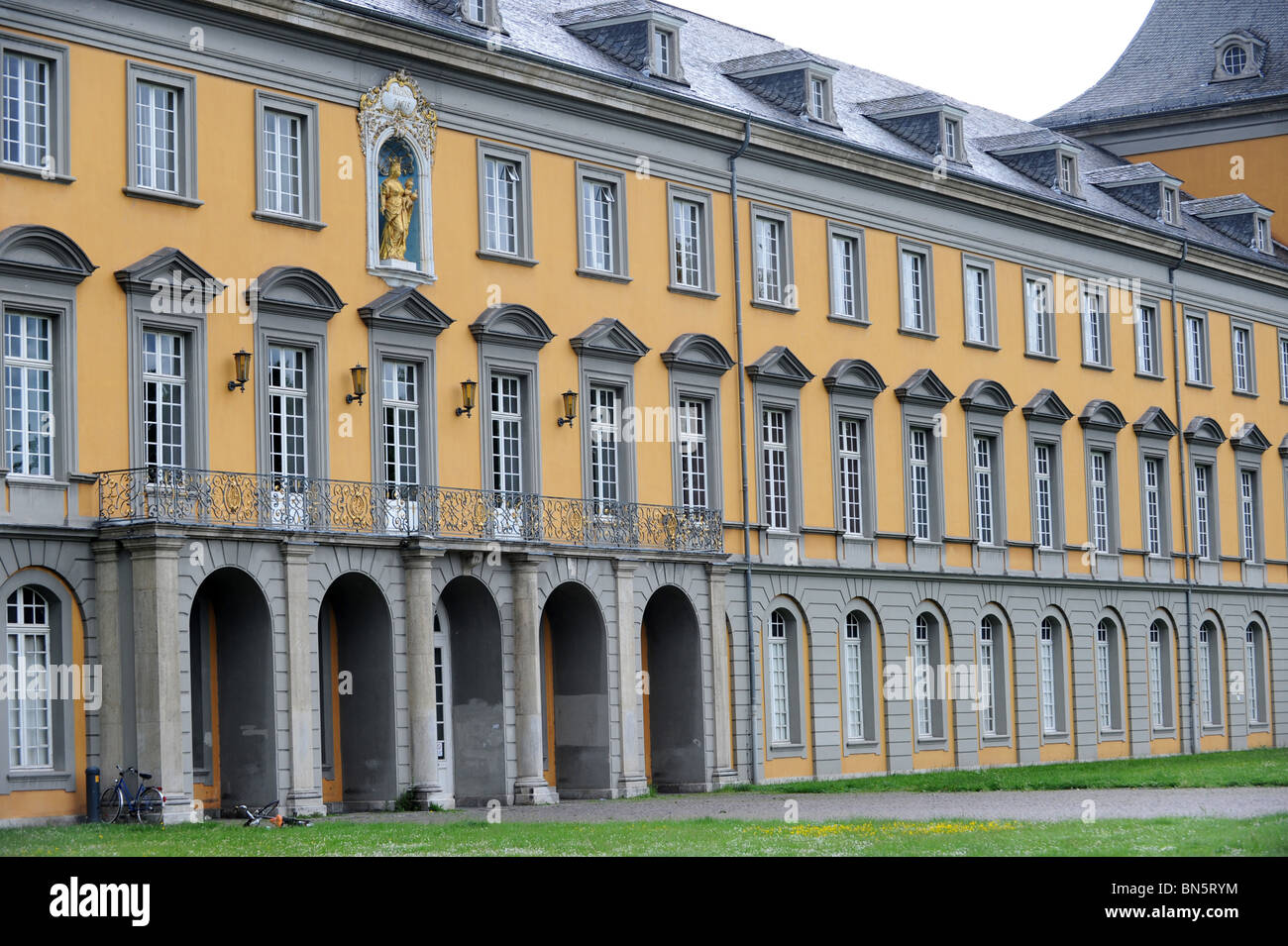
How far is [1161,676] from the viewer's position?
56.0m

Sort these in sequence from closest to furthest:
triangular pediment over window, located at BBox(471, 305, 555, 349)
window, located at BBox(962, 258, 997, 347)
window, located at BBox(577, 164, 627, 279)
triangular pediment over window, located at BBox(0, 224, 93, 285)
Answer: triangular pediment over window, located at BBox(0, 224, 93, 285)
triangular pediment over window, located at BBox(471, 305, 555, 349)
window, located at BBox(577, 164, 627, 279)
window, located at BBox(962, 258, 997, 347)

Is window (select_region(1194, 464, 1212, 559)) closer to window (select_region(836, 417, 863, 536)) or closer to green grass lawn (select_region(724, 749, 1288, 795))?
green grass lawn (select_region(724, 749, 1288, 795))

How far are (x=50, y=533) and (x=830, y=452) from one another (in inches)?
747

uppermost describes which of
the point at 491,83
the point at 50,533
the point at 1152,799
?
the point at 491,83

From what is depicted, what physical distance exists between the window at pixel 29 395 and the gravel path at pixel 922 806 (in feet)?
21.6

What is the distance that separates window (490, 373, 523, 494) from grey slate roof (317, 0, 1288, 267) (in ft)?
18.6

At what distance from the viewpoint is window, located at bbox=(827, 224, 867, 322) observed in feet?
148

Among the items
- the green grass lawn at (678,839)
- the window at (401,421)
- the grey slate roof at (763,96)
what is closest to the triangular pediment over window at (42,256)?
the window at (401,421)

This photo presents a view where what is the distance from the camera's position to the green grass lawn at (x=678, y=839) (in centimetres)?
2123

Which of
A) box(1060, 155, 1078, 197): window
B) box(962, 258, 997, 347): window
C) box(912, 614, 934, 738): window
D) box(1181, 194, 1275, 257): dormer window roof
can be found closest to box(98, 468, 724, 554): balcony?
box(912, 614, 934, 738): window

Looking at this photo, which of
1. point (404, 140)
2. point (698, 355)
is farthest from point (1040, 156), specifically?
point (404, 140)
